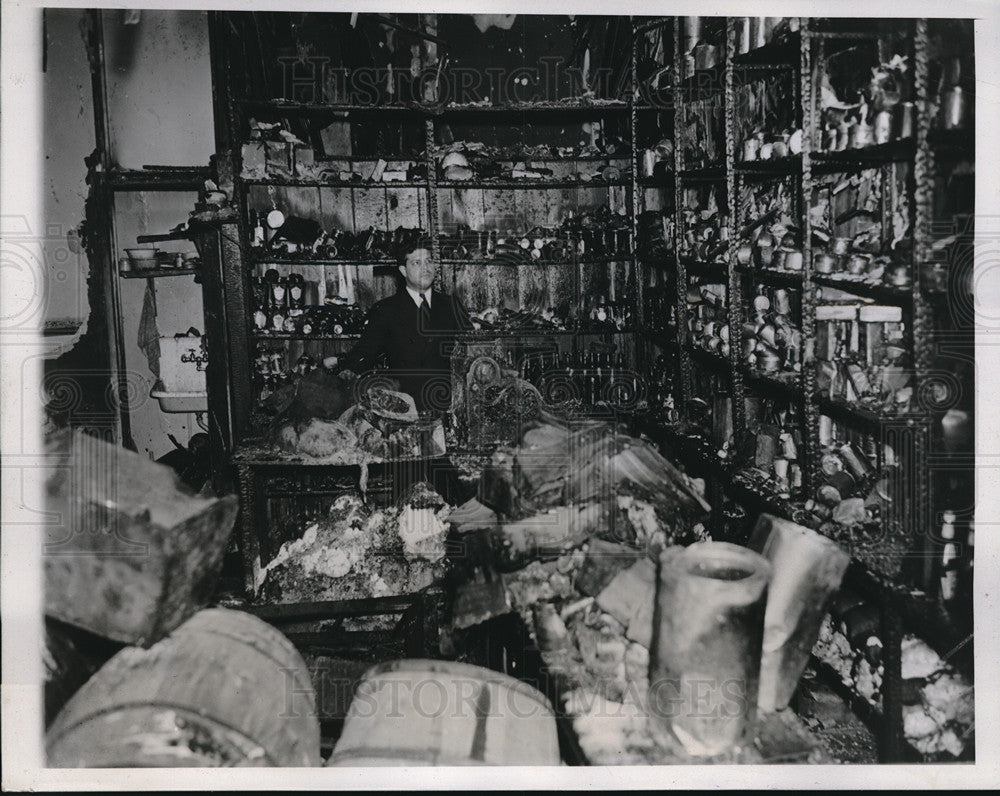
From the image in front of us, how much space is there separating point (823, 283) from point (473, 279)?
11.3 feet

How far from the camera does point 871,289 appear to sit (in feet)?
9.30

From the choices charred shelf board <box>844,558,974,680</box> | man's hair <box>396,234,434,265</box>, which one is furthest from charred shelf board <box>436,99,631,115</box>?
charred shelf board <box>844,558,974,680</box>

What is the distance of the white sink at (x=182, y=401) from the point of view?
565 cm

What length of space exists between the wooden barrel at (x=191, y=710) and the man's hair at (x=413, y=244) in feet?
13.0

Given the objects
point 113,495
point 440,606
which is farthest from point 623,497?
point 113,495

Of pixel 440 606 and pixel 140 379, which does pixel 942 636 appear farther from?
pixel 140 379

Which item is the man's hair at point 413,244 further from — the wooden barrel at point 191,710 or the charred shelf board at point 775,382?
the wooden barrel at point 191,710

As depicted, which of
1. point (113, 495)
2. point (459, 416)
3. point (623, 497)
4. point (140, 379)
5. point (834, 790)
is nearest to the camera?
point (113, 495)

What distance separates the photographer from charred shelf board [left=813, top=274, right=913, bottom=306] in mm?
2691

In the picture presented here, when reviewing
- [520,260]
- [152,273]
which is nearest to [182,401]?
[152,273]

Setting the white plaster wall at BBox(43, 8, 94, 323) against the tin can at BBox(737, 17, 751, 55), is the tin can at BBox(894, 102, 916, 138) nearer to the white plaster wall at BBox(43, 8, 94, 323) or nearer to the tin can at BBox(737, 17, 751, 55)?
the tin can at BBox(737, 17, 751, 55)

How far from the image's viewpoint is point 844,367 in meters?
3.12

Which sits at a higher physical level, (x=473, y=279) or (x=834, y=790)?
(x=473, y=279)

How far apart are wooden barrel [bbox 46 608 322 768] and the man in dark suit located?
9.81ft
